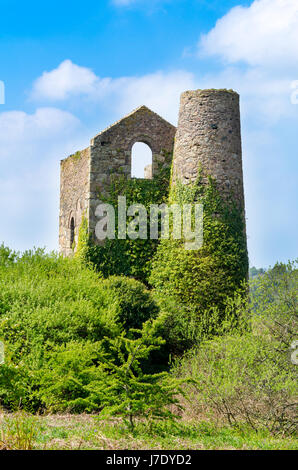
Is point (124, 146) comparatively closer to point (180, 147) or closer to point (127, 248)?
point (180, 147)

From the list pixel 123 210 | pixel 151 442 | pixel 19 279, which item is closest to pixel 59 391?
pixel 151 442

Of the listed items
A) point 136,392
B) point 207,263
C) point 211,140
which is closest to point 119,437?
point 136,392

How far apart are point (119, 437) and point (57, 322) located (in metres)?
5.62

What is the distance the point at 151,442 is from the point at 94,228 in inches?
475

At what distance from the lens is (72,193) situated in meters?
22.0

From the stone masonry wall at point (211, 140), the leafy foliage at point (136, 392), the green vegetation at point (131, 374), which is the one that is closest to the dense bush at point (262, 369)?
the green vegetation at point (131, 374)

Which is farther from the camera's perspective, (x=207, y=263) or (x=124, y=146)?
(x=124, y=146)

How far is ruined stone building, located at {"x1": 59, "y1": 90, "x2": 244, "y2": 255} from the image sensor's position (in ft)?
62.4

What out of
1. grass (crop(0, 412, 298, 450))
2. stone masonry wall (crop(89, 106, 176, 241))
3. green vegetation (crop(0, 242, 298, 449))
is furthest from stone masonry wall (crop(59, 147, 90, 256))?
grass (crop(0, 412, 298, 450))

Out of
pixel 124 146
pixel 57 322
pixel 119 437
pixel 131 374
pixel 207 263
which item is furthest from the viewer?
pixel 124 146

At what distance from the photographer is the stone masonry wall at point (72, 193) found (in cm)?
2022

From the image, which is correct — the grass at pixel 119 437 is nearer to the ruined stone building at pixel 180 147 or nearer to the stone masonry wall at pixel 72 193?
the ruined stone building at pixel 180 147

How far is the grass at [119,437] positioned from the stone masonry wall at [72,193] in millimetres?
11473

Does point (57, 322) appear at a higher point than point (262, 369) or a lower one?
higher
